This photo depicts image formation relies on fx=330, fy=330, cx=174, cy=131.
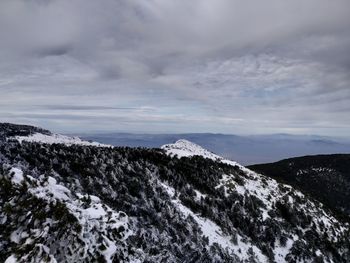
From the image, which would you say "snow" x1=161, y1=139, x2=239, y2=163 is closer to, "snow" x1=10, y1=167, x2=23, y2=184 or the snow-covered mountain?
the snow-covered mountain

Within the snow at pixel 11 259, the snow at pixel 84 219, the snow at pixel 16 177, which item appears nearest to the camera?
the snow at pixel 11 259

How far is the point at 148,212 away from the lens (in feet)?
176

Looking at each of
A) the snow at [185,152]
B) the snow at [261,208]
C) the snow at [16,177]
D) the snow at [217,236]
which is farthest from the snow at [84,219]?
the snow at [185,152]

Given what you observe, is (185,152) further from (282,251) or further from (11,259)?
(11,259)

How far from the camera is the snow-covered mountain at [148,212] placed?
25.2m

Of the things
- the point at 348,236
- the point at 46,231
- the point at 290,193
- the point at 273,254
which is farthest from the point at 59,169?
the point at 348,236

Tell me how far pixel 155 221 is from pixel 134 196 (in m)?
7.49

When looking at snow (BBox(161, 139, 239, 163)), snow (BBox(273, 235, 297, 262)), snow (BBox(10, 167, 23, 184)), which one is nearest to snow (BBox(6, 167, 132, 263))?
Answer: snow (BBox(10, 167, 23, 184))

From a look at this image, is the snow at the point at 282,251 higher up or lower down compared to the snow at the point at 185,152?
lower down

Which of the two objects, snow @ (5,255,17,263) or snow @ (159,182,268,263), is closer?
snow @ (5,255,17,263)

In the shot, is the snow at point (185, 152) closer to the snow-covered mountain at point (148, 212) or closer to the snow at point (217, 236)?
the snow-covered mountain at point (148, 212)

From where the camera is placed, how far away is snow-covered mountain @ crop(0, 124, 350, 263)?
25219 millimetres

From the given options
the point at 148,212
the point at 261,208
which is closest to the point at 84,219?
the point at 148,212

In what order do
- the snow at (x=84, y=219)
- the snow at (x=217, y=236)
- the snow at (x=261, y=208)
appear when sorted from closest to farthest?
1. the snow at (x=84, y=219)
2. the snow at (x=217, y=236)
3. the snow at (x=261, y=208)
